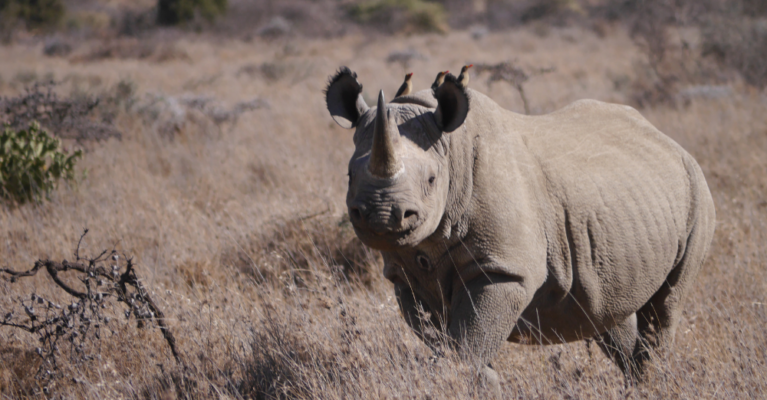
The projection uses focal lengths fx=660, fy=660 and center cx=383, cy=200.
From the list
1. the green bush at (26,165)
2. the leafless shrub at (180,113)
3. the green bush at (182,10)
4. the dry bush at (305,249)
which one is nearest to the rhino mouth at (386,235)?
the dry bush at (305,249)

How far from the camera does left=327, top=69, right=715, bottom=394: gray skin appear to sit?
2.47 metres

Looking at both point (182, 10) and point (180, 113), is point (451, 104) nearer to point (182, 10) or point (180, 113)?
point (180, 113)

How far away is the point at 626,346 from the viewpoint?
11.7ft

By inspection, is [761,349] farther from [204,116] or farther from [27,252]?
[204,116]

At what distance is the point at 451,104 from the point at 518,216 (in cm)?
54

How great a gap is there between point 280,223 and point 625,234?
3271 mm

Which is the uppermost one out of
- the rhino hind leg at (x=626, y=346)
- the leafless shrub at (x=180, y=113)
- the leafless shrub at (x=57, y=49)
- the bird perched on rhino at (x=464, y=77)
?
the bird perched on rhino at (x=464, y=77)

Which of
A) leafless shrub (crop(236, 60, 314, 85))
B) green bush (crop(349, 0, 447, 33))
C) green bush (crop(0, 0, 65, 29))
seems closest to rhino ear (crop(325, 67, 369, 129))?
leafless shrub (crop(236, 60, 314, 85))

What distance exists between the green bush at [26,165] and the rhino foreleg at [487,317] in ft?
18.2

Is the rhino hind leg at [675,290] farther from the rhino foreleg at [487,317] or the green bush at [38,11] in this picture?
the green bush at [38,11]

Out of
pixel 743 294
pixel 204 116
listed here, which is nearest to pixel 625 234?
pixel 743 294

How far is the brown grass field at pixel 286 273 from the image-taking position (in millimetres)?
3002

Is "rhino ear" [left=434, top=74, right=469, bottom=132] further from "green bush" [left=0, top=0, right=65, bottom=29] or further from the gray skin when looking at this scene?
"green bush" [left=0, top=0, right=65, bottom=29]

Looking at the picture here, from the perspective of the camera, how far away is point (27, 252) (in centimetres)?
538
